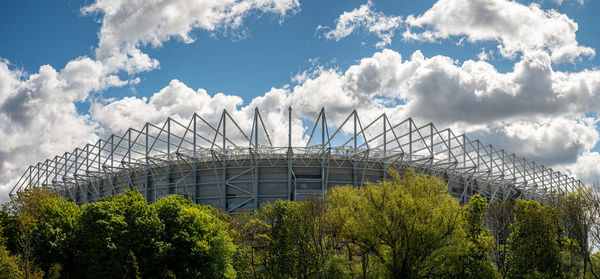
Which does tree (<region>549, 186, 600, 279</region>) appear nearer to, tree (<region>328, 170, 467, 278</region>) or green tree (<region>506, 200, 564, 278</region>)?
green tree (<region>506, 200, 564, 278</region>)

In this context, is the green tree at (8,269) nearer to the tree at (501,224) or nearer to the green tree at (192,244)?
the green tree at (192,244)

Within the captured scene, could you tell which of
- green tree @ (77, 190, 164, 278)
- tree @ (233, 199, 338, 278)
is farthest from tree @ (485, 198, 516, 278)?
green tree @ (77, 190, 164, 278)

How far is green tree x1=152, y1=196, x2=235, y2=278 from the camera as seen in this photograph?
39500mm

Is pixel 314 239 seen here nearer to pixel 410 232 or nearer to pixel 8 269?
pixel 410 232

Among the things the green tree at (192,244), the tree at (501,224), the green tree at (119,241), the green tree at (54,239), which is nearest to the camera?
the green tree at (119,241)

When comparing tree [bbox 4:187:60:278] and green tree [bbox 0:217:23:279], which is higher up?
tree [bbox 4:187:60:278]

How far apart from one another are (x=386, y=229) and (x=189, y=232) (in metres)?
15.7

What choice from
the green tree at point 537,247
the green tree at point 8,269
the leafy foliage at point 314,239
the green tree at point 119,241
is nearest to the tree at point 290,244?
the leafy foliage at point 314,239

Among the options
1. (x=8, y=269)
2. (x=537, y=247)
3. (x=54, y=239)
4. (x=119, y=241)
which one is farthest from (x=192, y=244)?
(x=537, y=247)

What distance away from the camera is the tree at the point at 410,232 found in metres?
35.5

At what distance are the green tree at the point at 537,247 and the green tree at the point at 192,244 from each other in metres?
23.0

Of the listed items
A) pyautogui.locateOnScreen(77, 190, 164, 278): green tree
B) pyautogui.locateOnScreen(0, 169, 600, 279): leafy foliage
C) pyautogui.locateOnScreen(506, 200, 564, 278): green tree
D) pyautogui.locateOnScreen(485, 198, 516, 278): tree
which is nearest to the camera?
pyautogui.locateOnScreen(0, 169, 600, 279): leafy foliage

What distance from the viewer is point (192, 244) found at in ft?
131

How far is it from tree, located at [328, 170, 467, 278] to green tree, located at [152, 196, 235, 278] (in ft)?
35.2
